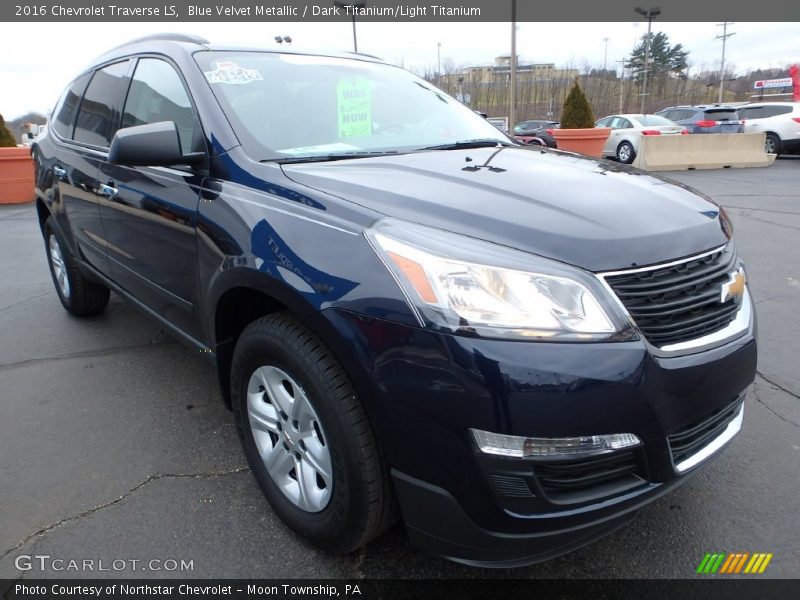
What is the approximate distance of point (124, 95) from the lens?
3.20 m

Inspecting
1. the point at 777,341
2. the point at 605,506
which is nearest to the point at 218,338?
the point at 605,506

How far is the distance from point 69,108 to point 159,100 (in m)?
1.77

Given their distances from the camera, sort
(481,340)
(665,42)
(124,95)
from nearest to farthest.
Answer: (481,340), (124,95), (665,42)

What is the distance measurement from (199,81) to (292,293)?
1255mm

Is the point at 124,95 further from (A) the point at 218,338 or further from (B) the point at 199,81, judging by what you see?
(A) the point at 218,338

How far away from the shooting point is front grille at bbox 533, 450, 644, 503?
60.2 inches

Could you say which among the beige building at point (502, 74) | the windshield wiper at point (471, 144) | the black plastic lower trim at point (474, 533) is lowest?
the black plastic lower trim at point (474, 533)

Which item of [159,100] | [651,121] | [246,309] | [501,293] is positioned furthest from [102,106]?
[651,121]

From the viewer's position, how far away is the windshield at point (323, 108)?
2381 millimetres

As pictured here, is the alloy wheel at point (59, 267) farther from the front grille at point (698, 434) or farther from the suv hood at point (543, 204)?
the front grille at point (698, 434)

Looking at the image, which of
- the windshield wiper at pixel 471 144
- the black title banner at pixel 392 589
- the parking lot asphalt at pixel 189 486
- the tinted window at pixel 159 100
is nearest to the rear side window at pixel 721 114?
the parking lot asphalt at pixel 189 486

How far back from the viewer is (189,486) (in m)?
2.46

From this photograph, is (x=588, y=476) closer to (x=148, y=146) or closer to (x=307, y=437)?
(x=307, y=437)

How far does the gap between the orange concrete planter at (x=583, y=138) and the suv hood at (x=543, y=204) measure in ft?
38.1
